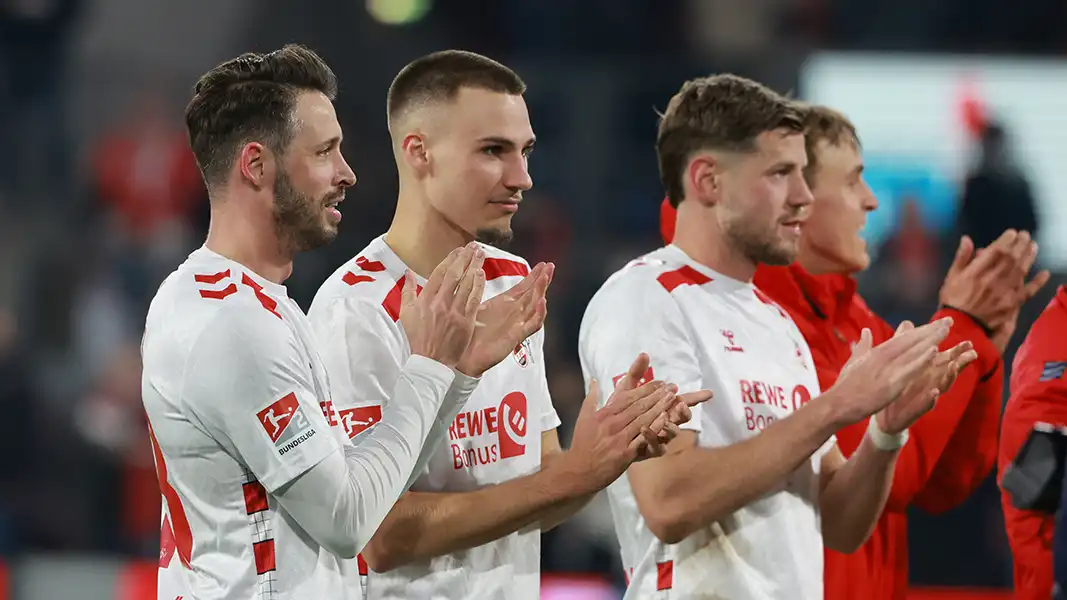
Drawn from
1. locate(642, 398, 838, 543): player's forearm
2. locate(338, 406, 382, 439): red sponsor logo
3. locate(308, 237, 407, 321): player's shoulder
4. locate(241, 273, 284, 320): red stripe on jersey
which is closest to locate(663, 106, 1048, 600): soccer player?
locate(642, 398, 838, 543): player's forearm

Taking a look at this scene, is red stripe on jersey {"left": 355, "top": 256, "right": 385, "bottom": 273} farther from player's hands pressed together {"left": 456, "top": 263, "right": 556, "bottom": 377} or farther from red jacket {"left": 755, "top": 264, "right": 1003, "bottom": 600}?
red jacket {"left": 755, "top": 264, "right": 1003, "bottom": 600}

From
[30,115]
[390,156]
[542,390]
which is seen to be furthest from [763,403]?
[30,115]

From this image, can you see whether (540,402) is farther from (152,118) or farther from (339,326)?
(152,118)

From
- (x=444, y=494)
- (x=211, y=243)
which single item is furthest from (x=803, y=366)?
(x=211, y=243)

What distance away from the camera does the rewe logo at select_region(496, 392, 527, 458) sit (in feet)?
9.85

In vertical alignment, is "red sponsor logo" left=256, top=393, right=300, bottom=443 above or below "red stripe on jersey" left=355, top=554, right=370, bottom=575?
above

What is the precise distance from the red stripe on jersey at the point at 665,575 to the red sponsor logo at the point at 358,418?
873 millimetres

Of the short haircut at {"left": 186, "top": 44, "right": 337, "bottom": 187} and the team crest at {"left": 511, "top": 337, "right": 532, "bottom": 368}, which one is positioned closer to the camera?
the short haircut at {"left": 186, "top": 44, "right": 337, "bottom": 187}

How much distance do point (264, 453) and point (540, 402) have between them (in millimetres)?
947

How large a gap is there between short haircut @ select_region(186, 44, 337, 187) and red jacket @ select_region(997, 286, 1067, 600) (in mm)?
1825

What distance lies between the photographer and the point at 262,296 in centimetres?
247

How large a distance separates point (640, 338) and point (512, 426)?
1.42 feet

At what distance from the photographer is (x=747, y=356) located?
133 inches

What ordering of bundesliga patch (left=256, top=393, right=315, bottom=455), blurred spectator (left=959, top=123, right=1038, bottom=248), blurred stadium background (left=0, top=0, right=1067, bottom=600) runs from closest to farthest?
bundesliga patch (left=256, top=393, right=315, bottom=455) → blurred spectator (left=959, top=123, right=1038, bottom=248) → blurred stadium background (left=0, top=0, right=1067, bottom=600)
